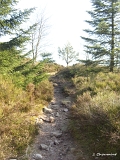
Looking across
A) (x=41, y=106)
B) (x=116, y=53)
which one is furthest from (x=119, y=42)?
(x=41, y=106)

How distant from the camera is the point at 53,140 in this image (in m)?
6.00

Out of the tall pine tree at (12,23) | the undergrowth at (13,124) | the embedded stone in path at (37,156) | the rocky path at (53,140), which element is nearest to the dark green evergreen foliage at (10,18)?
the tall pine tree at (12,23)

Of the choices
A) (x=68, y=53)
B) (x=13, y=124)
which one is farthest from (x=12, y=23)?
(x=68, y=53)

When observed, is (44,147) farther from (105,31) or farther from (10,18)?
(105,31)

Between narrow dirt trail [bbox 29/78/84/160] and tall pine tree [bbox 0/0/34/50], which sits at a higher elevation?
tall pine tree [bbox 0/0/34/50]

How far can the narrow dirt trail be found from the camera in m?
5.05

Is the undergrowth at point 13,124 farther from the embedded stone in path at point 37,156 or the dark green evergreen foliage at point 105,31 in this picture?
the dark green evergreen foliage at point 105,31

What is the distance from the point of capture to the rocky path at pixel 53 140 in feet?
16.6

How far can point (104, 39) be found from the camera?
1741 cm

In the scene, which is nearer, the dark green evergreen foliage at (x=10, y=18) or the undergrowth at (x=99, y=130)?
the undergrowth at (x=99, y=130)

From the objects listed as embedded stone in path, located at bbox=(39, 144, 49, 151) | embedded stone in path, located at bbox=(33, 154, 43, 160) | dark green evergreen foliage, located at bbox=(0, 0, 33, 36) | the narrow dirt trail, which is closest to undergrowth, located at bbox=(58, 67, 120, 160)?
the narrow dirt trail

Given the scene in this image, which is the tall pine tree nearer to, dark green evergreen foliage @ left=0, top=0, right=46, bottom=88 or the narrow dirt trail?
dark green evergreen foliage @ left=0, top=0, right=46, bottom=88

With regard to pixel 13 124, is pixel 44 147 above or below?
below

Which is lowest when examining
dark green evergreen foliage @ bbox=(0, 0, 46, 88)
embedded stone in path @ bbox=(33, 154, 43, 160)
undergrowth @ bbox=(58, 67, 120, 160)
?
embedded stone in path @ bbox=(33, 154, 43, 160)
